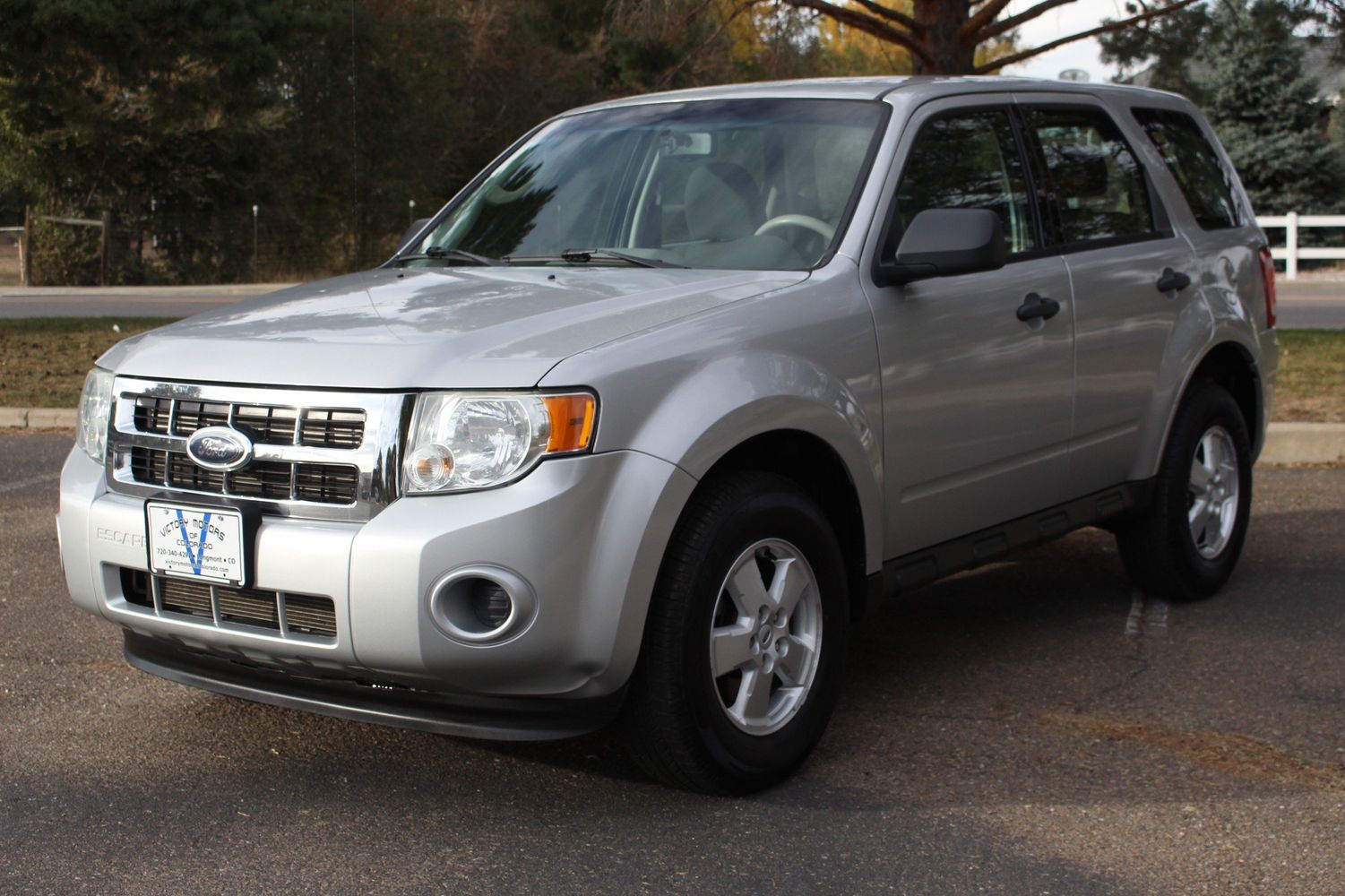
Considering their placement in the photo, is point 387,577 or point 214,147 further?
point 214,147

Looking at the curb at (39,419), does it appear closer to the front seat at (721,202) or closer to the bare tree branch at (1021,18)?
the front seat at (721,202)

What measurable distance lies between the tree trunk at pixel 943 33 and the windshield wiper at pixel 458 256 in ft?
31.0

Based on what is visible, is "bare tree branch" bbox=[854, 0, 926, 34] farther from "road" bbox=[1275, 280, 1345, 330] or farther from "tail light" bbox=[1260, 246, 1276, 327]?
"tail light" bbox=[1260, 246, 1276, 327]

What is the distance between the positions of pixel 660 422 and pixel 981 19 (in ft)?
35.6

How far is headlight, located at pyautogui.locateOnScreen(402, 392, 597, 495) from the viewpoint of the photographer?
11.8ft

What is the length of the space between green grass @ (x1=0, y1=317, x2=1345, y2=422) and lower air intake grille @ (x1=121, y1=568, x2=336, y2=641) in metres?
7.31

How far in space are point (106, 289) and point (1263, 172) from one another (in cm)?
2234

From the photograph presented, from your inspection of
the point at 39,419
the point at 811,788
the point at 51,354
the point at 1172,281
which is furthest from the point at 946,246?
the point at 51,354

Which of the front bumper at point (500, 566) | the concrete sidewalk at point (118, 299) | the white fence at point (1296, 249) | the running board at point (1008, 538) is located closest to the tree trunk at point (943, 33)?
the running board at point (1008, 538)

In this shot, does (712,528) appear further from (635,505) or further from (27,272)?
(27,272)

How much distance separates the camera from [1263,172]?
1286 inches

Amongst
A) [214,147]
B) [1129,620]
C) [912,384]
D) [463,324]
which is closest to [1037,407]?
[912,384]

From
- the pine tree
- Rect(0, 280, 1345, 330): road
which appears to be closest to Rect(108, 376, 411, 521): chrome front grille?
Rect(0, 280, 1345, 330): road

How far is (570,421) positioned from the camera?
11.8ft
